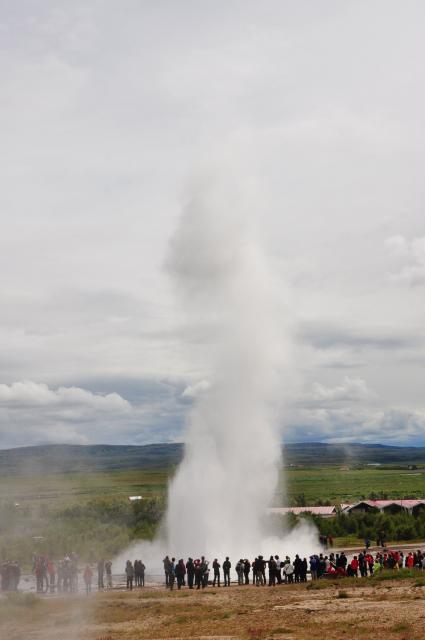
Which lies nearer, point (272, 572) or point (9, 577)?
point (272, 572)

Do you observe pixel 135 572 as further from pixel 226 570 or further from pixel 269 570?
pixel 269 570

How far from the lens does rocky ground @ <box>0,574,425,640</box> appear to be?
55.8 ft

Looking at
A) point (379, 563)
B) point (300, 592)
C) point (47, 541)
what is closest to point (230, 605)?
point (300, 592)

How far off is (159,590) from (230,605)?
14.2 feet

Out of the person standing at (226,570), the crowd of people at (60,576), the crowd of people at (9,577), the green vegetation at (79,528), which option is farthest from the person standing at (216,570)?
the green vegetation at (79,528)

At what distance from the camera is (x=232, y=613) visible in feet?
63.7

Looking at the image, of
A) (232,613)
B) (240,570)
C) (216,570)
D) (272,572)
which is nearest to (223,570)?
(240,570)

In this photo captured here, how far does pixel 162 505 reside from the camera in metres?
45.6

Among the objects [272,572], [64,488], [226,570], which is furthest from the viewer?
[64,488]

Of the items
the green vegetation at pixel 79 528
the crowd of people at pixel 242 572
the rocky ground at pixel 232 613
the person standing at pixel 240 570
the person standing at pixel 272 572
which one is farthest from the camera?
the green vegetation at pixel 79 528

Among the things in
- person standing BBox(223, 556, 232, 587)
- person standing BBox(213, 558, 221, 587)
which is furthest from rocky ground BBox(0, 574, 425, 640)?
person standing BBox(213, 558, 221, 587)

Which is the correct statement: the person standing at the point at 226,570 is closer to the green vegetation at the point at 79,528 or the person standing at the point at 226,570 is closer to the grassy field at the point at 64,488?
the green vegetation at the point at 79,528

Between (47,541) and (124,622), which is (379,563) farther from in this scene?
(47,541)

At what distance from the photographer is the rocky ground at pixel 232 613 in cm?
1700
